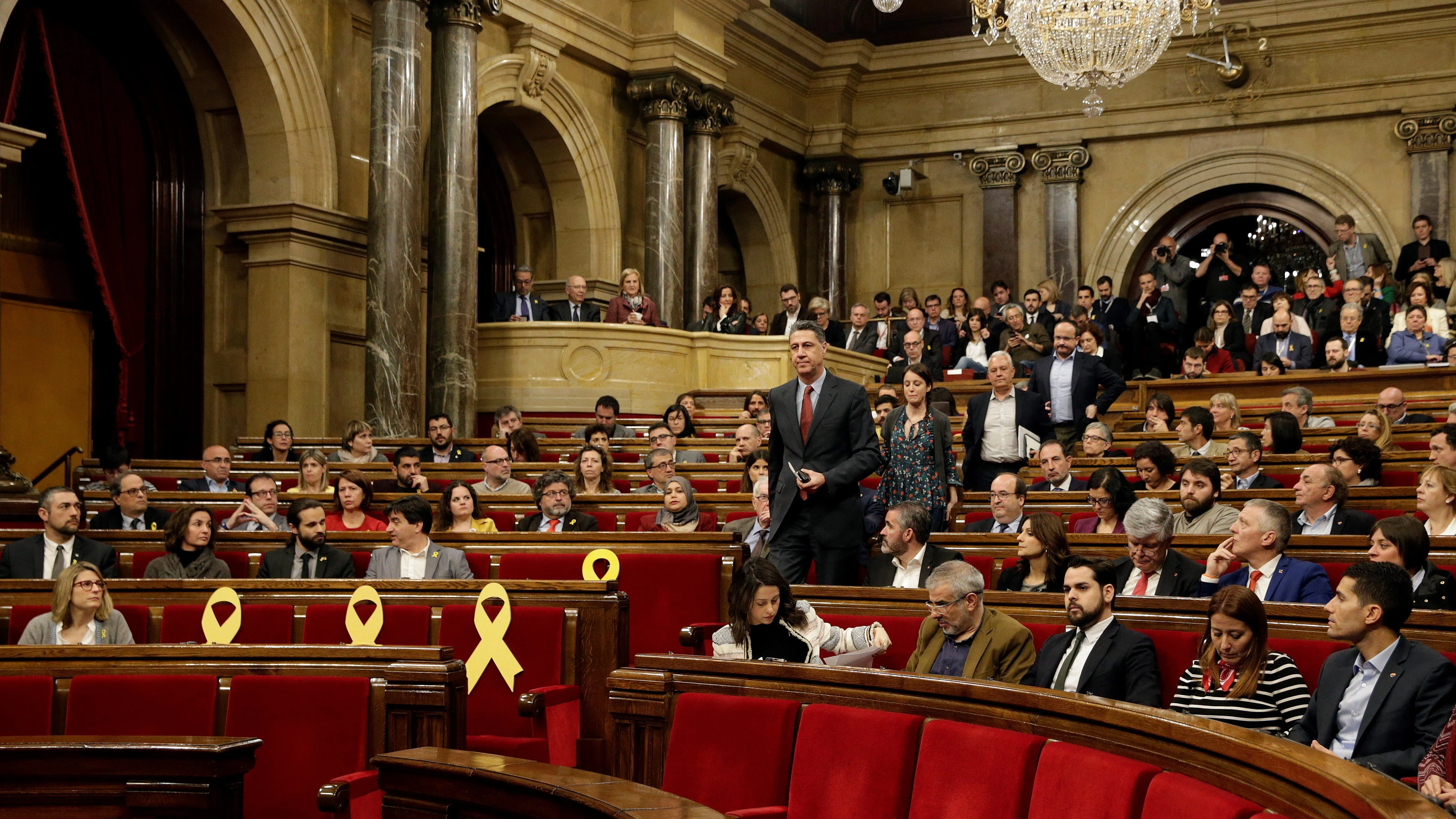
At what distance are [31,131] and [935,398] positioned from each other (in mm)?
5844

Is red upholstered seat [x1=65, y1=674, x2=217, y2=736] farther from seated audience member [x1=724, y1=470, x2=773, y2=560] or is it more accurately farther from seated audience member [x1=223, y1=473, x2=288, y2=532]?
seated audience member [x1=223, y1=473, x2=288, y2=532]

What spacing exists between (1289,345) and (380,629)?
798 centimetres

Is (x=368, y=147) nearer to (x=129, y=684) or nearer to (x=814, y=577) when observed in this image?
(x=814, y=577)

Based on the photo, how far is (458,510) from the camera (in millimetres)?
5910

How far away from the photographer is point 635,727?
10.5ft

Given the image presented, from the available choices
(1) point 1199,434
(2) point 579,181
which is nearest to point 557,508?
(1) point 1199,434

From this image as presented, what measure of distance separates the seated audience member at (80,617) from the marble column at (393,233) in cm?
589

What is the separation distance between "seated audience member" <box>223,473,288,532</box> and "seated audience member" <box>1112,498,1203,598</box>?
3.88m

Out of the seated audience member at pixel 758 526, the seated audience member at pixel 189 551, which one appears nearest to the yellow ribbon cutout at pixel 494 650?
the seated audience member at pixel 758 526

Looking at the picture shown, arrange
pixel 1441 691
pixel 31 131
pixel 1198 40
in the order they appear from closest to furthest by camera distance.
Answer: pixel 1441 691
pixel 31 131
pixel 1198 40

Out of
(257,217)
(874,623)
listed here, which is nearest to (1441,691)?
(874,623)

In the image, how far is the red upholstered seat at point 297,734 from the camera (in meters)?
3.35

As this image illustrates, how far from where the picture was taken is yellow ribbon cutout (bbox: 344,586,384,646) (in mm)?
4164

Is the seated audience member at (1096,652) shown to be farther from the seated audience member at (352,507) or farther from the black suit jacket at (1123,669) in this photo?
the seated audience member at (352,507)
